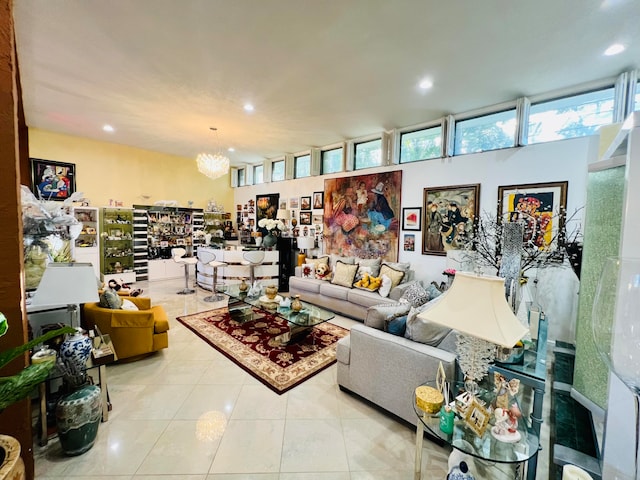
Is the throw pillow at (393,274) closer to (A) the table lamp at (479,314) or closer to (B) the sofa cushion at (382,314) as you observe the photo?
(B) the sofa cushion at (382,314)

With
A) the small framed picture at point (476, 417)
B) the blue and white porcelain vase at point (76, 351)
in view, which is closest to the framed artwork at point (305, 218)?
the blue and white porcelain vase at point (76, 351)

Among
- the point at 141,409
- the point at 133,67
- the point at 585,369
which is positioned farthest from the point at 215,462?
the point at 133,67

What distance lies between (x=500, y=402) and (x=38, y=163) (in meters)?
8.53

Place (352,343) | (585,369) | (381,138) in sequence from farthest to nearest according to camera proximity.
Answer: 1. (381,138)
2. (352,343)
3. (585,369)

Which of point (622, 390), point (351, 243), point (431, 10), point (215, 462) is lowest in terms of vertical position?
A: point (215, 462)

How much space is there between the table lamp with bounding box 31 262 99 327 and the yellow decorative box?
2512mm

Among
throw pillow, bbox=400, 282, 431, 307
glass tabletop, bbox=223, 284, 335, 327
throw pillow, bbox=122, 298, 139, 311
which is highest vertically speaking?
throw pillow, bbox=400, 282, 431, 307

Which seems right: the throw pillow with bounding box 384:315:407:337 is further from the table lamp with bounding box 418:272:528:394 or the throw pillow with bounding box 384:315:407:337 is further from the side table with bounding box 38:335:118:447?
the side table with bounding box 38:335:118:447

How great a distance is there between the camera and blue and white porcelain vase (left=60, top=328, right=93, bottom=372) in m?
1.99

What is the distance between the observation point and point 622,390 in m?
1.30

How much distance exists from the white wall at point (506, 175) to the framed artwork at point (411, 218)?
0.09m

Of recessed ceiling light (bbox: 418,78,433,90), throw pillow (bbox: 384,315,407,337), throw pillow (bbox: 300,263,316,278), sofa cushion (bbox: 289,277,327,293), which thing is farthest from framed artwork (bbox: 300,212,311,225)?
throw pillow (bbox: 384,315,407,337)

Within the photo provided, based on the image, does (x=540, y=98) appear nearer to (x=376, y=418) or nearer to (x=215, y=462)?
(x=376, y=418)

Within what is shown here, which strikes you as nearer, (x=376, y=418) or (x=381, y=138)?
(x=376, y=418)
